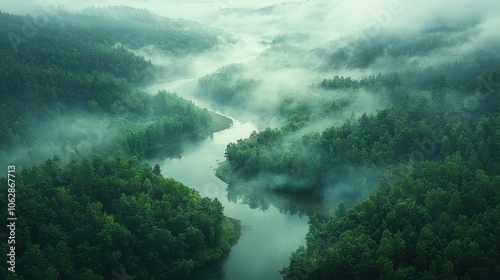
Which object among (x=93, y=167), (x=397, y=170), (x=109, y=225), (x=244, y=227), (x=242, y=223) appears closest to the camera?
(x=109, y=225)

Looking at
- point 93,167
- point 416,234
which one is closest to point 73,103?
point 93,167

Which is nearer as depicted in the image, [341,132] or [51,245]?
[51,245]

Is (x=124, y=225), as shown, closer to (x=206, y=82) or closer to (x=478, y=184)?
(x=478, y=184)

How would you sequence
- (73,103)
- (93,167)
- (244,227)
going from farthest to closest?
(73,103)
(244,227)
(93,167)

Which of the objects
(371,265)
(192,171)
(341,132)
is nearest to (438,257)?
(371,265)

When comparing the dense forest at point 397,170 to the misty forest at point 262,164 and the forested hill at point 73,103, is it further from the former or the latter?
the forested hill at point 73,103

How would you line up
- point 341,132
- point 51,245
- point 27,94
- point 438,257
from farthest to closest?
point 27,94, point 341,132, point 51,245, point 438,257

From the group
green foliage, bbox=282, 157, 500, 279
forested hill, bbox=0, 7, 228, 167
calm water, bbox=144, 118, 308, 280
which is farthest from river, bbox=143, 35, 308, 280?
forested hill, bbox=0, 7, 228, 167

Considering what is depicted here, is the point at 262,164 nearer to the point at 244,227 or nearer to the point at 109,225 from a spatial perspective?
the point at 244,227
